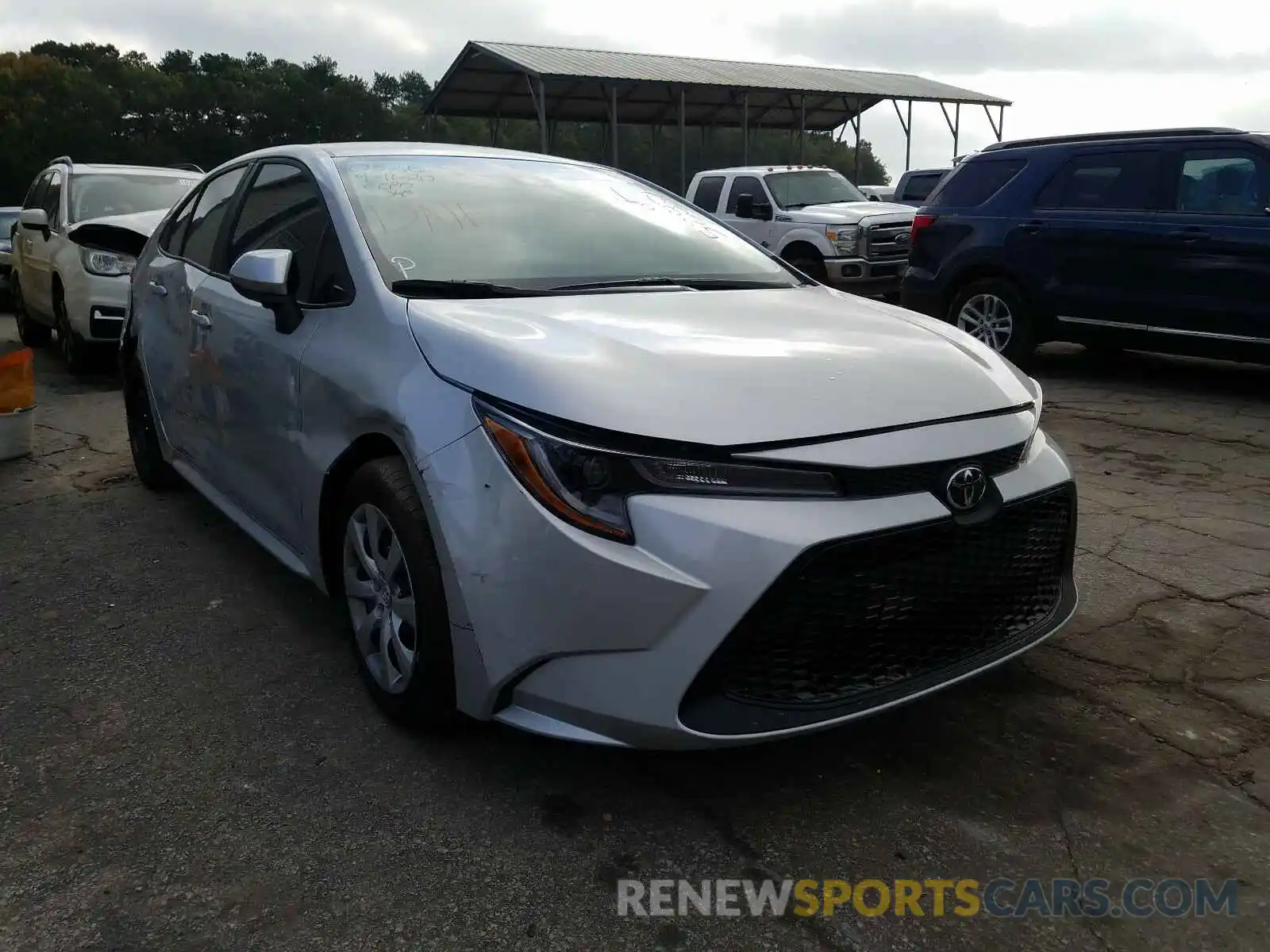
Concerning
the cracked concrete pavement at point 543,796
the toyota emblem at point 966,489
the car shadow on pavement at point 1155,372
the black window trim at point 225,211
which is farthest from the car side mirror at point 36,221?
the toyota emblem at point 966,489

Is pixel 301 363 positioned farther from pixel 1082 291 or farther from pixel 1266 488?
pixel 1082 291

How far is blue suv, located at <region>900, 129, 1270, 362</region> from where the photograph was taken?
6680 mm

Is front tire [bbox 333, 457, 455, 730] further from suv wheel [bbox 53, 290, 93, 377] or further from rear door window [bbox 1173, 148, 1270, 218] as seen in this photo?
suv wheel [bbox 53, 290, 93, 377]

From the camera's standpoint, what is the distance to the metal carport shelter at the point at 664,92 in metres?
21.4

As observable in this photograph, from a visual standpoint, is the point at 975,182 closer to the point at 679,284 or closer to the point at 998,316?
the point at 998,316

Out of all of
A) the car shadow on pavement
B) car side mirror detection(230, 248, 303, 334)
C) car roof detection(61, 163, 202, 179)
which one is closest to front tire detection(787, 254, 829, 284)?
the car shadow on pavement

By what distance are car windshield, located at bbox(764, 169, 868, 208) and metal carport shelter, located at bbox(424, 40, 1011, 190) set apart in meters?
7.94

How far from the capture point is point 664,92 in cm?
2631

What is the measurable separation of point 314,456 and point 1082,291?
20.1 feet

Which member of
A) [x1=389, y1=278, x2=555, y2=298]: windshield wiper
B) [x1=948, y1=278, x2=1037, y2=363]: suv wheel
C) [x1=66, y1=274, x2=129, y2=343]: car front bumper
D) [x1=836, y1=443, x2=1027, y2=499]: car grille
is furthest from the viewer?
[x1=66, y1=274, x2=129, y2=343]: car front bumper

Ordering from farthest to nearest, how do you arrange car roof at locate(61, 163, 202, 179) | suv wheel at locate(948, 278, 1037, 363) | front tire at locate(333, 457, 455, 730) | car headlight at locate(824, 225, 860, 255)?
car headlight at locate(824, 225, 860, 255)
car roof at locate(61, 163, 202, 179)
suv wheel at locate(948, 278, 1037, 363)
front tire at locate(333, 457, 455, 730)

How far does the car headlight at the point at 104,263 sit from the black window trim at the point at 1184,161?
7446mm

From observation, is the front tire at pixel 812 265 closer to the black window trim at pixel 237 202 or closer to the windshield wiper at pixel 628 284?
the black window trim at pixel 237 202

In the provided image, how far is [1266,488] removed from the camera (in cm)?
496
